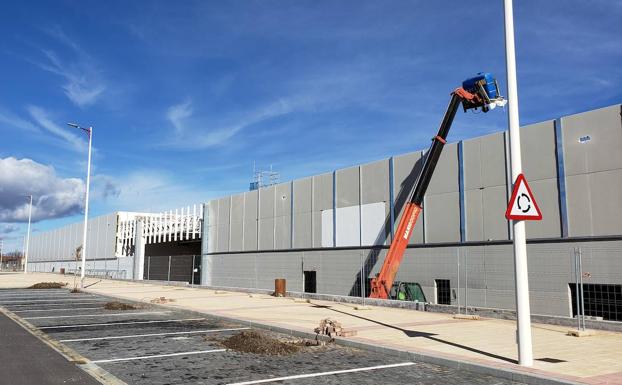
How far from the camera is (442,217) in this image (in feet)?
68.5

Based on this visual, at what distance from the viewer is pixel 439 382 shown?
304 inches

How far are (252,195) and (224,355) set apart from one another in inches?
974

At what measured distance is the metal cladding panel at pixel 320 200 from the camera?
27.6 meters

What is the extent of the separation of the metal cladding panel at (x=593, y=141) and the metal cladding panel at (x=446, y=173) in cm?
465

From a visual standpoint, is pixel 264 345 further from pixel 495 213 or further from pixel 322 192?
pixel 322 192

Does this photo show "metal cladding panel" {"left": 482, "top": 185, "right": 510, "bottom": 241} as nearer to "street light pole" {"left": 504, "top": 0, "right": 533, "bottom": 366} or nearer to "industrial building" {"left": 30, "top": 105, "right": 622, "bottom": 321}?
"industrial building" {"left": 30, "top": 105, "right": 622, "bottom": 321}

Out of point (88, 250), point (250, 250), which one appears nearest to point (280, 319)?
point (250, 250)

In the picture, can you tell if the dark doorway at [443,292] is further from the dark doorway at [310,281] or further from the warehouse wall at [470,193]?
the dark doorway at [310,281]

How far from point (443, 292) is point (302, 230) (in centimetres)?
1065

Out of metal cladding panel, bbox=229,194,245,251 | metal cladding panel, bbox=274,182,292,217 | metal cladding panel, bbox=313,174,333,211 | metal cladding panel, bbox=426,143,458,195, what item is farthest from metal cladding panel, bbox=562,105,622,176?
metal cladding panel, bbox=229,194,245,251

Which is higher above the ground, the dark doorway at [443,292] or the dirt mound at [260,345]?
the dark doorway at [443,292]

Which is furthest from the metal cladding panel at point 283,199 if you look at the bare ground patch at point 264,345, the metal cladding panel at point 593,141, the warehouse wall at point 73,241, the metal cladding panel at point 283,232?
the warehouse wall at point 73,241

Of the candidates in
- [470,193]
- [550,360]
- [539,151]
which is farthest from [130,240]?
[550,360]

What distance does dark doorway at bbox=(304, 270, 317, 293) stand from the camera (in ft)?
92.3
